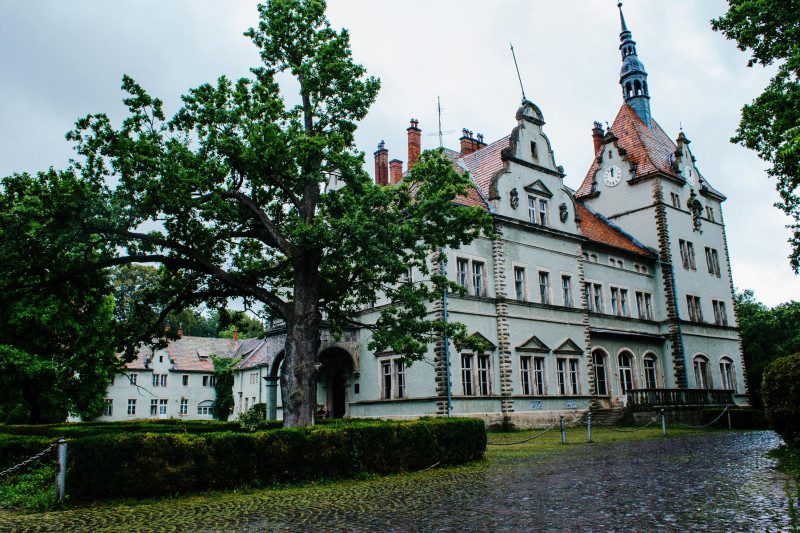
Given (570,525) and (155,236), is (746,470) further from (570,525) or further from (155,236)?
(155,236)

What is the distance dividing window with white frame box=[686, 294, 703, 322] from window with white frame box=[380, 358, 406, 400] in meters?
22.4

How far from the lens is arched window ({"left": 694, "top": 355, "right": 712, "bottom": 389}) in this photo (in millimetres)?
38844

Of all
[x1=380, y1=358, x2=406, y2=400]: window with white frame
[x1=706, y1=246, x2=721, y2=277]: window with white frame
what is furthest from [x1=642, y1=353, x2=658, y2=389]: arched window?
[x1=380, y1=358, x2=406, y2=400]: window with white frame

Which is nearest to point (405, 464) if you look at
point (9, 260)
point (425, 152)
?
point (425, 152)

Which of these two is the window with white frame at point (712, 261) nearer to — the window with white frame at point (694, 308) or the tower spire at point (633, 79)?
the window with white frame at point (694, 308)

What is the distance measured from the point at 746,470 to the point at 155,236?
15.8 m

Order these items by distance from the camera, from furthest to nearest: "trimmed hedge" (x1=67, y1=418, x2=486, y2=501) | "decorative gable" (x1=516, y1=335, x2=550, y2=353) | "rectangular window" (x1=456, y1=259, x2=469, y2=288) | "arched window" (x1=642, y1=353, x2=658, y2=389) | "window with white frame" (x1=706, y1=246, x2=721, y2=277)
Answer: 1. "window with white frame" (x1=706, y1=246, x2=721, y2=277)
2. "arched window" (x1=642, y1=353, x2=658, y2=389)
3. "decorative gable" (x1=516, y1=335, x2=550, y2=353)
4. "rectangular window" (x1=456, y1=259, x2=469, y2=288)
5. "trimmed hedge" (x1=67, y1=418, x2=486, y2=501)

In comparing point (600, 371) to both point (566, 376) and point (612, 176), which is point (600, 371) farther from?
point (612, 176)

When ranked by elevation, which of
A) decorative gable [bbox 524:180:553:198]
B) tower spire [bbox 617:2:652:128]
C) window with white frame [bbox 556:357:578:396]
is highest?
tower spire [bbox 617:2:652:128]

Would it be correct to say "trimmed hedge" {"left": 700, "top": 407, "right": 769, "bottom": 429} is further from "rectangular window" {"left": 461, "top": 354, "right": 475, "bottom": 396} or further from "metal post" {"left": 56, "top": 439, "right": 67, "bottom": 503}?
"metal post" {"left": 56, "top": 439, "right": 67, "bottom": 503}

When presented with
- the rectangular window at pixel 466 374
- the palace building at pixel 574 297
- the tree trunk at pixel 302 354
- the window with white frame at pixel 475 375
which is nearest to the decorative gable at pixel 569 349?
the palace building at pixel 574 297

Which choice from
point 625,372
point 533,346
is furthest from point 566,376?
point 625,372

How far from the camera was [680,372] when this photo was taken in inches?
1478

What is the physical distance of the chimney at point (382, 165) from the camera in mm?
35000
